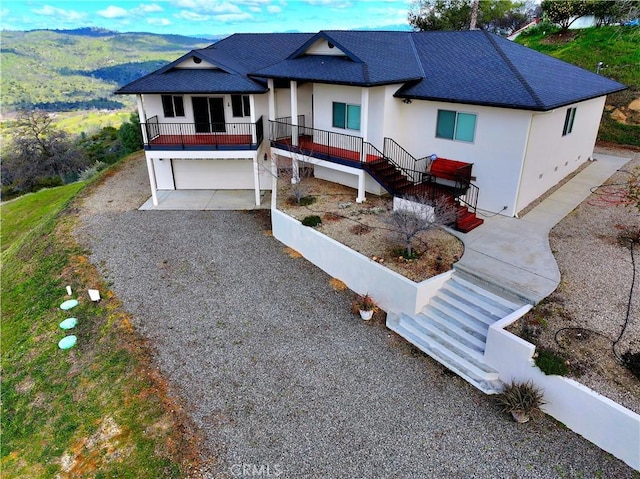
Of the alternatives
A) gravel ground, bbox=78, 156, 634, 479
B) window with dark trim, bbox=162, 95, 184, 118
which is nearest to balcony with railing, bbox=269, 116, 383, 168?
window with dark trim, bbox=162, 95, 184, 118

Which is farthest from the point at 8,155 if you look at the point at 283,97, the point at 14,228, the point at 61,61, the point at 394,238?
the point at 61,61

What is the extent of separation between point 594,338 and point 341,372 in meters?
5.59

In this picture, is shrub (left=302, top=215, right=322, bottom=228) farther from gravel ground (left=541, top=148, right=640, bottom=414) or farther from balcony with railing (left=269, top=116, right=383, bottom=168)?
gravel ground (left=541, top=148, right=640, bottom=414)

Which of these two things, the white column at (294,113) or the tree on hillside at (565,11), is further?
the tree on hillside at (565,11)

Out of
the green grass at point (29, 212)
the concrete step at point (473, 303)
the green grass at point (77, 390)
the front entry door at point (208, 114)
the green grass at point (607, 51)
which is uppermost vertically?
A: the green grass at point (607, 51)

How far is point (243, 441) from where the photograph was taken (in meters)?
8.23

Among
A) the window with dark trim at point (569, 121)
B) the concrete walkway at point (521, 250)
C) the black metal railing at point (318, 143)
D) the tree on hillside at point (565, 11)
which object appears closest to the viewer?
the concrete walkway at point (521, 250)

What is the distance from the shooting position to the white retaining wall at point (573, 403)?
726cm

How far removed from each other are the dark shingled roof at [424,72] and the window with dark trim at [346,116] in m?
1.68

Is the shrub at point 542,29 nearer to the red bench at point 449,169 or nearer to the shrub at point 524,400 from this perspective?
the red bench at point 449,169

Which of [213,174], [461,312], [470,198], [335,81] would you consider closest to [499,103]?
[470,198]

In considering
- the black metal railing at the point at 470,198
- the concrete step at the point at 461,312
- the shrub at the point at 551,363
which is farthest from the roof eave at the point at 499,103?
the shrub at the point at 551,363

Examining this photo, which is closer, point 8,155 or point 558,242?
point 558,242

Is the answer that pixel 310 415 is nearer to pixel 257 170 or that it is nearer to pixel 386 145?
pixel 386 145
